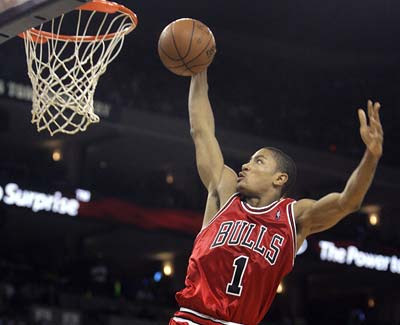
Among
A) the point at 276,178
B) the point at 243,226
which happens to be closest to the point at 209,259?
the point at 243,226

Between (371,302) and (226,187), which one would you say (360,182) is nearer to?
(226,187)

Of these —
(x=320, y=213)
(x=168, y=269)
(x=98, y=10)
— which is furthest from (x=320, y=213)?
(x=168, y=269)

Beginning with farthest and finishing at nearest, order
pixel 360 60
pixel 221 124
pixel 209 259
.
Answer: pixel 360 60 → pixel 221 124 → pixel 209 259

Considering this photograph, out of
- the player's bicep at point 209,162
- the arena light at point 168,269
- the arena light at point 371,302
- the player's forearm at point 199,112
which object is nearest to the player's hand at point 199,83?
the player's forearm at point 199,112

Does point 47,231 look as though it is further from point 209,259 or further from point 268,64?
point 209,259

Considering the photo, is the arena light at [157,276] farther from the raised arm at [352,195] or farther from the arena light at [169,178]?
the raised arm at [352,195]

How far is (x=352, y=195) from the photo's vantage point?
3.96 metres

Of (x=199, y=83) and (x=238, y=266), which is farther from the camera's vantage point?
(x=199, y=83)

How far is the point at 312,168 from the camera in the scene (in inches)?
749

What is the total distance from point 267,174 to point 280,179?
0.24 feet

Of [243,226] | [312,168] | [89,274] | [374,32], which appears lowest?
[89,274]

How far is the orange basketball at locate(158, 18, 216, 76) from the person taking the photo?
4711 millimetres

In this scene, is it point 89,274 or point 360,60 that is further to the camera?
point 360,60

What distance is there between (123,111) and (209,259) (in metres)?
12.5
